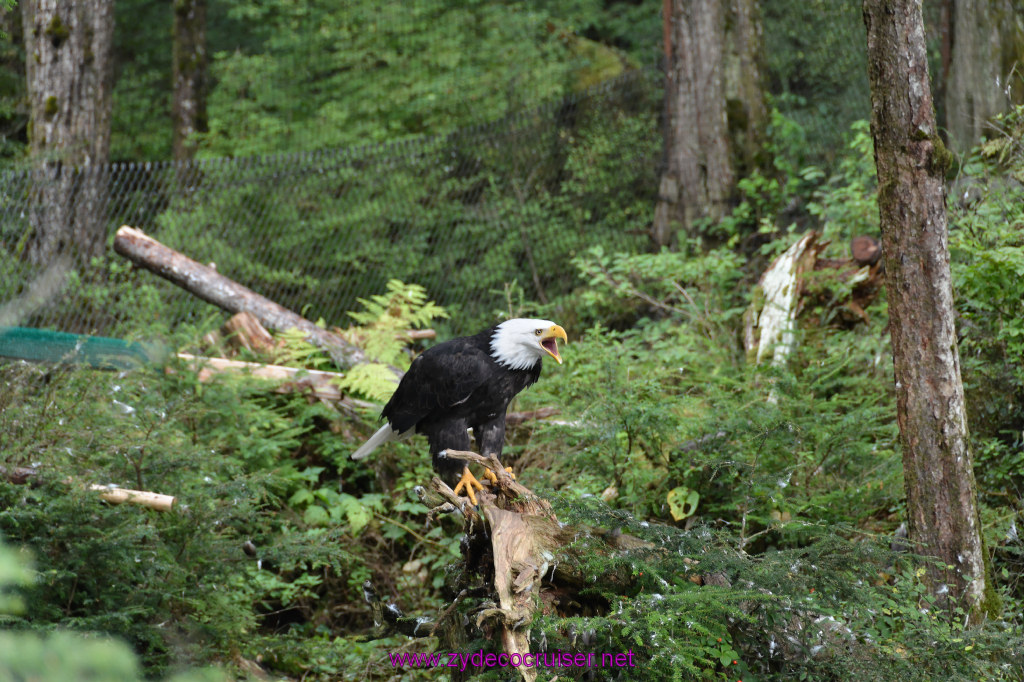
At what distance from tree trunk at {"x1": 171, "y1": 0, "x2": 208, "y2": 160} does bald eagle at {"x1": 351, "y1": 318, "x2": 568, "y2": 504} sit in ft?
32.1

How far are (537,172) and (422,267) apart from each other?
66.6 inches

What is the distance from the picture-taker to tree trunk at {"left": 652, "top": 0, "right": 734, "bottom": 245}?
9.21m

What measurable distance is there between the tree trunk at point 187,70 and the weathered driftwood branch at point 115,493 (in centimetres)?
973

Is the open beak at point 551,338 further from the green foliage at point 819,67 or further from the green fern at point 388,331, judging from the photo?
the green foliage at point 819,67

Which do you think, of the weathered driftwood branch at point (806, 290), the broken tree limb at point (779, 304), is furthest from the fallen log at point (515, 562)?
the broken tree limb at point (779, 304)

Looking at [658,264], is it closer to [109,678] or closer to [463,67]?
[463,67]

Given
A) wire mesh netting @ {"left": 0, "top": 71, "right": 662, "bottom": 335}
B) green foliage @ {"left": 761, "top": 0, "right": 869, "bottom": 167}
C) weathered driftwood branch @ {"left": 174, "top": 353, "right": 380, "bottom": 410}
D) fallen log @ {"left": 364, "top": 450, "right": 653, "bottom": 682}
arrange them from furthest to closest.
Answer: green foliage @ {"left": 761, "top": 0, "right": 869, "bottom": 167} < wire mesh netting @ {"left": 0, "top": 71, "right": 662, "bottom": 335} < weathered driftwood branch @ {"left": 174, "top": 353, "right": 380, "bottom": 410} < fallen log @ {"left": 364, "top": 450, "right": 653, "bottom": 682}

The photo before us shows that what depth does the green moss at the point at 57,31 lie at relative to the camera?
10.0 m

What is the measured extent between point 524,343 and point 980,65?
571cm

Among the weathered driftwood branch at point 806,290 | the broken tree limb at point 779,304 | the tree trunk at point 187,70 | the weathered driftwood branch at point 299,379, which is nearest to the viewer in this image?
the weathered driftwood branch at point 806,290

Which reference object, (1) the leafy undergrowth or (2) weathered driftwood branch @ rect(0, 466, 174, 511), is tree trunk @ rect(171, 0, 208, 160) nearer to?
(1) the leafy undergrowth

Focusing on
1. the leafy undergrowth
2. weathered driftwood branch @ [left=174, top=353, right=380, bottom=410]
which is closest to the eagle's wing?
the leafy undergrowth

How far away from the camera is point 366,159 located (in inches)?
323

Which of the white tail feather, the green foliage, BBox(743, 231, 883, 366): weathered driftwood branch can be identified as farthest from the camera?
A: the green foliage
